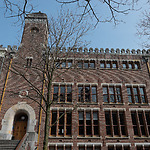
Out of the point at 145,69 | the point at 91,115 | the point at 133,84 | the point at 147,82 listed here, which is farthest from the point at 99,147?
the point at 145,69

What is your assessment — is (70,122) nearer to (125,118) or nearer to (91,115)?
(91,115)

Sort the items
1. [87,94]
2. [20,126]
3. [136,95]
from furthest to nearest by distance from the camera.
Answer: [136,95] → [87,94] → [20,126]

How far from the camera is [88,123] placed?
16.3m

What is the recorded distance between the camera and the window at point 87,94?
17297mm

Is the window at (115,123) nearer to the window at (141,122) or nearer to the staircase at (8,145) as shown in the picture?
the window at (141,122)

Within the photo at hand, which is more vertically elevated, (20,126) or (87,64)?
(87,64)

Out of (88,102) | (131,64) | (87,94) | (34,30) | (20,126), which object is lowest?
(20,126)

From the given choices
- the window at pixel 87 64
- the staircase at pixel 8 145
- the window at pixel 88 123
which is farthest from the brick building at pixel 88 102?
the staircase at pixel 8 145

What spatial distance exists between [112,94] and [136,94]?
113 inches

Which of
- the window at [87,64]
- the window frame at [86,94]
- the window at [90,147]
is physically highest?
the window at [87,64]

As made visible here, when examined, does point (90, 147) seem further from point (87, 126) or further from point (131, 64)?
point (131, 64)

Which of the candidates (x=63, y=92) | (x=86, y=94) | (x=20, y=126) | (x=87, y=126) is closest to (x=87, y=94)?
(x=86, y=94)

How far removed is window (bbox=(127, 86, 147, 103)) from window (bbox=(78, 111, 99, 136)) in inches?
180

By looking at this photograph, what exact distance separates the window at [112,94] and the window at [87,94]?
1.17 meters
